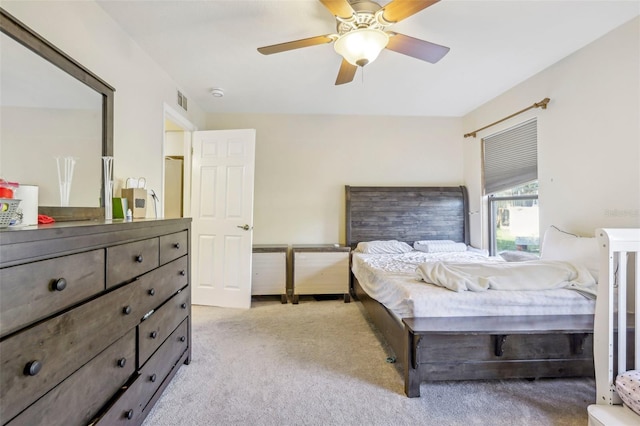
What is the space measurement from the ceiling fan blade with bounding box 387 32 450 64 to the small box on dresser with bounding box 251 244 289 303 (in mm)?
2503

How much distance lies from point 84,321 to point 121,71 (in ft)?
6.19

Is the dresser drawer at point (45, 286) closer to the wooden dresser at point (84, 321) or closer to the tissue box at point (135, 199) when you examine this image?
the wooden dresser at point (84, 321)

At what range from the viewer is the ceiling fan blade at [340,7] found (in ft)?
5.14

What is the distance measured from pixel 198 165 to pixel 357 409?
307 cm

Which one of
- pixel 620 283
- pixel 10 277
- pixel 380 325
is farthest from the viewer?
pixel 380 325

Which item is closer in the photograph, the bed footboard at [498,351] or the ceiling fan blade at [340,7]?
the ceiling fan blade at [340,7]

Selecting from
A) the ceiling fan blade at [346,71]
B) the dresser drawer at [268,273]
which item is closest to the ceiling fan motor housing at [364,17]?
the ceiling fan blade at [346,71]

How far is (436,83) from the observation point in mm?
3125

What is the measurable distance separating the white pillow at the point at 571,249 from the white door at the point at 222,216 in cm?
296

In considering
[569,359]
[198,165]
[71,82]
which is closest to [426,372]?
[569,359]

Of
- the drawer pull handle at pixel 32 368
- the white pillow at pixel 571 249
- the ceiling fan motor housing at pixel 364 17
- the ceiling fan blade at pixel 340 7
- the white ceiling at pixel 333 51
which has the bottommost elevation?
the drawer pull handle at pixel 32 368

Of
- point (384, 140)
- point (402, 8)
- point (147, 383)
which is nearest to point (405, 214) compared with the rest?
point (384, 140)

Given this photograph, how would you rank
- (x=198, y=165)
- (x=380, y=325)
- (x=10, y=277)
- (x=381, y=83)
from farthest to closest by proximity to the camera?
(x=198, y=165) < (x=381, y=83) < (x=380, y=325) < (x=10, y=277)

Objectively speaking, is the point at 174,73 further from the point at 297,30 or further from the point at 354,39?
the point at 354,39
